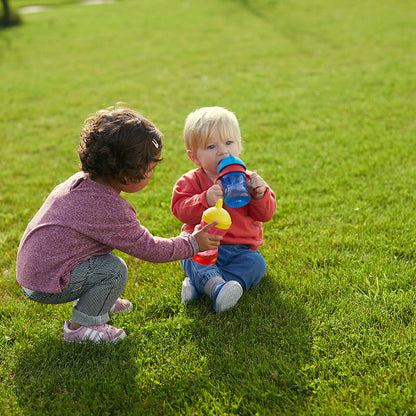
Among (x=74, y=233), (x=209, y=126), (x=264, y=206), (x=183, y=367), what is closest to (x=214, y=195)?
(x=264, y=206)

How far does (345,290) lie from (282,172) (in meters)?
1.95

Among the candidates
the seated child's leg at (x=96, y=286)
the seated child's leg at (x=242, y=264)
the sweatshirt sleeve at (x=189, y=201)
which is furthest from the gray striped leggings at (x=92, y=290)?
the seated child's leg at (x=242, y=264)

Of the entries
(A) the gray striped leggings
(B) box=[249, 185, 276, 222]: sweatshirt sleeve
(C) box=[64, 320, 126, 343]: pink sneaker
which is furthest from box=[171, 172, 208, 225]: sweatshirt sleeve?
(C) box=[64, 320, 126, 343]: pink sneaker

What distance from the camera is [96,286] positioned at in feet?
8.36

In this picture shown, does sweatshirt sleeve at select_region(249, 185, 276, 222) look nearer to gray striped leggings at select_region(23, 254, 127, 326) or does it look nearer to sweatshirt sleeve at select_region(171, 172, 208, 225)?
sweatshirt sleeve at select_region(171, 172, 208, 225)

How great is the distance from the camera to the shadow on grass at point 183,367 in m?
2.18

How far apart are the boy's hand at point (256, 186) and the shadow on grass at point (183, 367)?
68cm

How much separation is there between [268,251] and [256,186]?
72 cm

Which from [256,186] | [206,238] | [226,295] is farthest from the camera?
[256,186]

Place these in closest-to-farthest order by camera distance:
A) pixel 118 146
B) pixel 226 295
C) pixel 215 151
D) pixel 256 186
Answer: pixel 118 146, pixel 226 295, pixel 256 186, pixel 215 151

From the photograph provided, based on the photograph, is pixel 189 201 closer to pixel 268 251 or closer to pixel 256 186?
pixel 256 186

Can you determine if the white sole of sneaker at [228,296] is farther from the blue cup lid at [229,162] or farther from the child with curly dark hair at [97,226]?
the blue cup lid at [229,162]

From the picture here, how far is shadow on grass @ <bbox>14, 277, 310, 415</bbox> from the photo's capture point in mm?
2184

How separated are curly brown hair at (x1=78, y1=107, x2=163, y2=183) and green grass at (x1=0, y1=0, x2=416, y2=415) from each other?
952 millimetres
